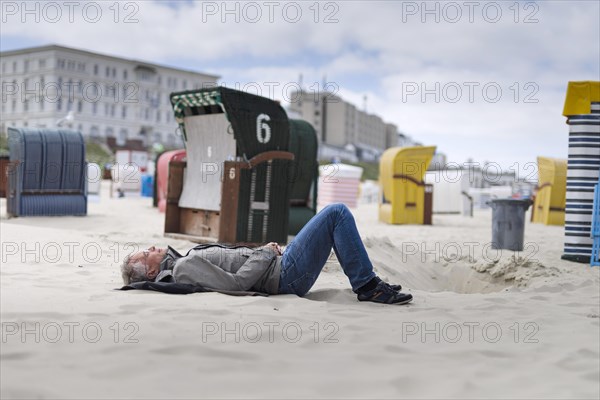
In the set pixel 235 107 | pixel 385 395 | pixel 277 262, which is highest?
pixel 235 107

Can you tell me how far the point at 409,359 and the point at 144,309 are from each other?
159 centimetres

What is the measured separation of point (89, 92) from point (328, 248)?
70193 millimetres

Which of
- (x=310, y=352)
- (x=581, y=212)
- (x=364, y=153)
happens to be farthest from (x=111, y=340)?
(x=364, y=153)

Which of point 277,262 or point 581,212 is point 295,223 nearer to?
point 581,212

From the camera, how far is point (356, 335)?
3250 mm

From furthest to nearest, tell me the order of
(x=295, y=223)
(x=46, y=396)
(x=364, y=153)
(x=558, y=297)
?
(x=364, y=153)
(x=295, y=223)
(x=558, y=297)
(x=46, y=396)

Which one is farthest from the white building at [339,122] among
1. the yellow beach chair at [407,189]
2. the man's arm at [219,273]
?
the man's arm at [219,273]

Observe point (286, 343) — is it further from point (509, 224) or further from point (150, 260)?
point (509, 224)

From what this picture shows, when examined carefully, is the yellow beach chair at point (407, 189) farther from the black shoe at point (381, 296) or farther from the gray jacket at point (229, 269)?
the gray jacket at point (229, 269)

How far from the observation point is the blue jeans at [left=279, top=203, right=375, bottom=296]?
4.05 metres

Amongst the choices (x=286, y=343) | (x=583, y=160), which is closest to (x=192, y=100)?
(x=583, y=160)

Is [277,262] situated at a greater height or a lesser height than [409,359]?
greater

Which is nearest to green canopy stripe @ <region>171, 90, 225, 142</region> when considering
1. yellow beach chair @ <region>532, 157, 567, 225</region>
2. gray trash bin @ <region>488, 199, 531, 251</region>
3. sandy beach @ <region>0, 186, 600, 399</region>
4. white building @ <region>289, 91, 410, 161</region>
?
sandy beach @ <region>0, 186, 600, 399</region>

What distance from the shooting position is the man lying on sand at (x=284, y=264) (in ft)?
13.3
